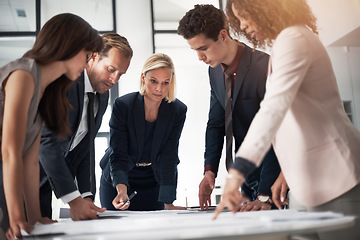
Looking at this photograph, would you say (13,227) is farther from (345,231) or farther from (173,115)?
(173,115)

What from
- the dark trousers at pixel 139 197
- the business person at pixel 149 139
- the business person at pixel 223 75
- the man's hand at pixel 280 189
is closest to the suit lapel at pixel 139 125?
the business person at pixel 149 139

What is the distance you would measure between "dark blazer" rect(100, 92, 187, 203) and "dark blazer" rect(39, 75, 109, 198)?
6.3 inches

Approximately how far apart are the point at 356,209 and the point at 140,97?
4.23 feet

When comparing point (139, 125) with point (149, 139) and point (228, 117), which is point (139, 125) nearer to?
point (149, 139)

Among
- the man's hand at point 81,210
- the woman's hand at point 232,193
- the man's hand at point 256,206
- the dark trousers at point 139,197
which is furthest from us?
the dark trousers at point 139,197

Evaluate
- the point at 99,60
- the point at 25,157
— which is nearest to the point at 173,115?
the point at 99,60

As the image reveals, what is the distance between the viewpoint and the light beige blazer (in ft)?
2.70

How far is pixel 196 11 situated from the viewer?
1.61 m

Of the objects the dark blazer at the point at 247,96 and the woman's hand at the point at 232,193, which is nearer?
the woman's hand at the point at 232,193

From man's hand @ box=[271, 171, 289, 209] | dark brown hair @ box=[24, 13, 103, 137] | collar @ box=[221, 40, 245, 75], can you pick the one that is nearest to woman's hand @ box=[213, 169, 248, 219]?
man's hand @ box=[271, 171, 289, 209]

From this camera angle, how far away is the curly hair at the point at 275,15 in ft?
3.15

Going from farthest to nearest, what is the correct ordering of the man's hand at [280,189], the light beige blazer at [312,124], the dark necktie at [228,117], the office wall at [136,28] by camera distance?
the office wall at [136,28], the dark necktie at [228,117], the man's hand at [280,189], the light beige blazer at [312,124]

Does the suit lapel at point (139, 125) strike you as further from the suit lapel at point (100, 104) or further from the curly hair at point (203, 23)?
the curly hair at point (203, 23)

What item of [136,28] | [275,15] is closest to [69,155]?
[275,15]
